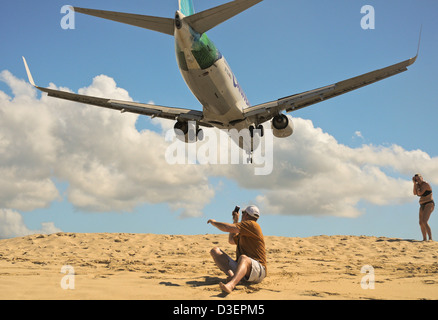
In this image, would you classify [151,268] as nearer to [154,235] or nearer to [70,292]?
[70,292]

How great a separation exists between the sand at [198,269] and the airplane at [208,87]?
588cm

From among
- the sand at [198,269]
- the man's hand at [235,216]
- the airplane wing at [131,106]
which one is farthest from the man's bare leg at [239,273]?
the airplane wing at [131,106]

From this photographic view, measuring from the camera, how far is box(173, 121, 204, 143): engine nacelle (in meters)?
18.0

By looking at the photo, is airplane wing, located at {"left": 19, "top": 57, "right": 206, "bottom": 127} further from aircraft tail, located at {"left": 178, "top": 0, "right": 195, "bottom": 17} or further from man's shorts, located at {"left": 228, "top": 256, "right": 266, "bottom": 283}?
man's shorts, located at {"left": 228, "top": 256, "right": 266, "bottom": 283}

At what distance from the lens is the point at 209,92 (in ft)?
50.4

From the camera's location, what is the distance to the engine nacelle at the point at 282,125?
54.9ft

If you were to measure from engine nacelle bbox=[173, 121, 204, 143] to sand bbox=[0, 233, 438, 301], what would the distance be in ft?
17.6

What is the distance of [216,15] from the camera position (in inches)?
504

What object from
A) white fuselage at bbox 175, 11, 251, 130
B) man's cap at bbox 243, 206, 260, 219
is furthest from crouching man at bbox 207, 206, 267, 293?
white fuselage at bbox 175, 11, 251, 130

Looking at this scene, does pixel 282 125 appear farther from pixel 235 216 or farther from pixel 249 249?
pixel 249 249

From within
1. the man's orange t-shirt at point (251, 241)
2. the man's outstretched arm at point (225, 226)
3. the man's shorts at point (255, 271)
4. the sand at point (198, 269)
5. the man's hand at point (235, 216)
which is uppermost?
the man's hand at point (235, 216)

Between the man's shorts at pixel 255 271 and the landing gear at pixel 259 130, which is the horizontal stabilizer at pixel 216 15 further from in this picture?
the man's shorts at pixel 255 271
